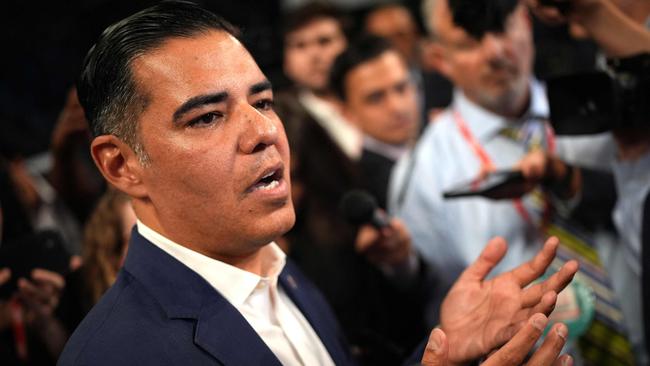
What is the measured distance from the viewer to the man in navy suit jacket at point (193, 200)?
1.26 m

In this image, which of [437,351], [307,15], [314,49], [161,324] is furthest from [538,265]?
[307,15]

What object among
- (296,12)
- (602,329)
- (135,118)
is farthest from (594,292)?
(296,12)

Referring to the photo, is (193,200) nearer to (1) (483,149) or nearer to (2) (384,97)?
(1) (483,149)

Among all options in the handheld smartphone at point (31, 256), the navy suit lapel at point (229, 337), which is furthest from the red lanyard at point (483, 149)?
the handheld smartphone at point (31, 256)

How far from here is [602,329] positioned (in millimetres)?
2270

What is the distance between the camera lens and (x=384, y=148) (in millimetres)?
3453

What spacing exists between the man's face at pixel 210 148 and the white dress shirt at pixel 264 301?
39 mm

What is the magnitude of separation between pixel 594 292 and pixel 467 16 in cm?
105

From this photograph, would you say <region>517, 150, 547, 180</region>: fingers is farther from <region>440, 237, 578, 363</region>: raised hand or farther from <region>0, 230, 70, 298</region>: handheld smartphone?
<region>0, 230, 70, 298</region>: handheld smartphone

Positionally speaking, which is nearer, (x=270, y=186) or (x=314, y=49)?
(x=270, y=186)

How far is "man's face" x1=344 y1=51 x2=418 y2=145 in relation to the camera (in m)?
3.47

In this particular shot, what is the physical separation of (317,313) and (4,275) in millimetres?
900

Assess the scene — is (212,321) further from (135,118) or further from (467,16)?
(467,16)

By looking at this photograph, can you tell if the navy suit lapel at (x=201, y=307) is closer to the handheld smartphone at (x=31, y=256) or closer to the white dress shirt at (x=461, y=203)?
the handheld smartphone at (x=31, y=256)
